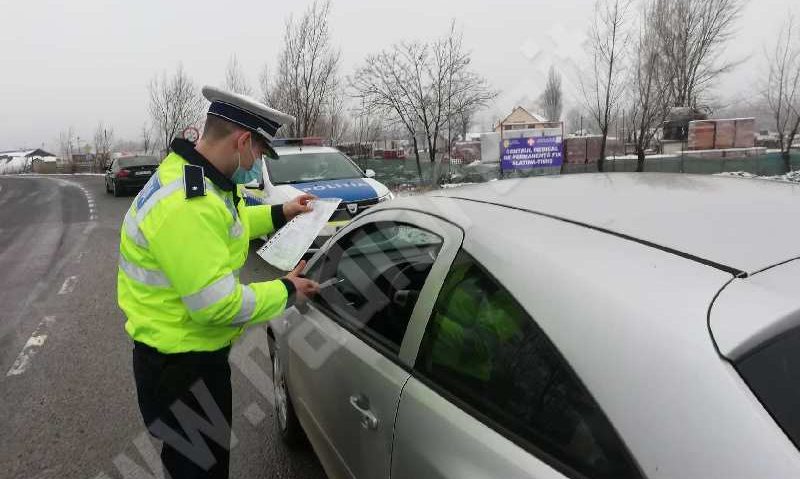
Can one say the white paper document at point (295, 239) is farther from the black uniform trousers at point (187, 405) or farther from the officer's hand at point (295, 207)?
the black uniform trousers at point (187, 405)

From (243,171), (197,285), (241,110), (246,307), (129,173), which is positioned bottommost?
Answer: (129,173)

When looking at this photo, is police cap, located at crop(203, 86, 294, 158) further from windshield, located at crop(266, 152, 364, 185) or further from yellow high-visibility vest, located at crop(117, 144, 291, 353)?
windshield, located at crop(266, 152, 364, 185)

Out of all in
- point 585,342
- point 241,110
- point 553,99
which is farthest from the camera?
point 553,99

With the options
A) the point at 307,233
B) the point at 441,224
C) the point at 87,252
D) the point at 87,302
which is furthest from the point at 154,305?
the point at 87,252

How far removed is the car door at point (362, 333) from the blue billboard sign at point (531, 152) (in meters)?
14.2

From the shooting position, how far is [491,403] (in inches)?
53.7

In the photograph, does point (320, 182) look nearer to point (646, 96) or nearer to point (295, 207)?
point (295, 207)

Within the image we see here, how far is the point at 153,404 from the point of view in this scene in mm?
2057

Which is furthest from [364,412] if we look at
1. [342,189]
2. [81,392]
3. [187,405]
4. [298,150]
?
[298,150]

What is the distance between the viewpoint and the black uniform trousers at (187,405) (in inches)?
78.4

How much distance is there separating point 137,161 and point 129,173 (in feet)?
3.84

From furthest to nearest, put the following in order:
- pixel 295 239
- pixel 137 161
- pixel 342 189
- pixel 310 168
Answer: pixel 137 161 < pixel 310 168 < pixel 342 189 < pixel 295 239

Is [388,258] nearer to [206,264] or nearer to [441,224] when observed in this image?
[441,224]

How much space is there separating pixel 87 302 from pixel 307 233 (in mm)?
5247
